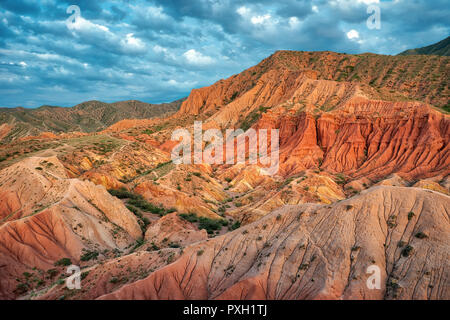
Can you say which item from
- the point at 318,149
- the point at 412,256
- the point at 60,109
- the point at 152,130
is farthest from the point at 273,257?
the point at 60,109

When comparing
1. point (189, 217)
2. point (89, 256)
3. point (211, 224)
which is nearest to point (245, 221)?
point (211, 224)

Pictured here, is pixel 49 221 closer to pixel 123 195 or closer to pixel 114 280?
pixel 114 280

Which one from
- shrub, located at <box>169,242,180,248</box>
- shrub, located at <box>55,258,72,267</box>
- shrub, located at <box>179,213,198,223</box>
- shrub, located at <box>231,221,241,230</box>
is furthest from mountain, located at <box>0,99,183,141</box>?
shrub, located at <box>169,242,180,248</box>

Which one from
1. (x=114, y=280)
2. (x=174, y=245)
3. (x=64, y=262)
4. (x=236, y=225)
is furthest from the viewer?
(x=236, y=225)

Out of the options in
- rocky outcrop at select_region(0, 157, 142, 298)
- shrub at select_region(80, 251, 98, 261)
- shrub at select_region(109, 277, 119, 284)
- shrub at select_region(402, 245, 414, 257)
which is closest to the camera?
shrub at select_region(402, 245, 414, 257)

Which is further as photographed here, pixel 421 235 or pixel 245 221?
pixel 245 221

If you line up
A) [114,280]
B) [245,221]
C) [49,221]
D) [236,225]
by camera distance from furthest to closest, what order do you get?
1. [236,225]
2. [245,221]
3. [49,221]
4. [114,280]

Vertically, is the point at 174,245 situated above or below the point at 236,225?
above

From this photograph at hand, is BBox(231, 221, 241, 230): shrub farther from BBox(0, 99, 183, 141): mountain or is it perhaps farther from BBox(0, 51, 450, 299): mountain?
BBox(0, 99, 183, 141): mountain
